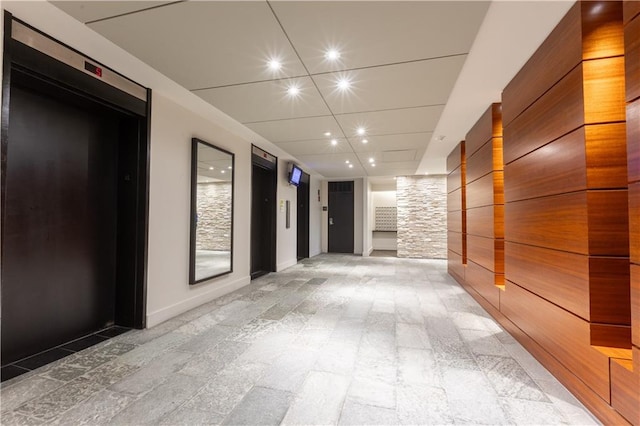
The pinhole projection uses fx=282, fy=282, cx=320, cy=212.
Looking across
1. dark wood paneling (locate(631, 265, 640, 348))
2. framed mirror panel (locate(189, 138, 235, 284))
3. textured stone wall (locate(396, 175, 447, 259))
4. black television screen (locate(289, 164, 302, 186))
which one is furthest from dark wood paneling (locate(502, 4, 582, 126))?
textured stone wall (locate(396, 175, 447, 259))

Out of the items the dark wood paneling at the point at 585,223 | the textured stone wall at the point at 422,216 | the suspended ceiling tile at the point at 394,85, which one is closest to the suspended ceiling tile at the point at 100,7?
the suspended ceiling tile at the point at 394,85

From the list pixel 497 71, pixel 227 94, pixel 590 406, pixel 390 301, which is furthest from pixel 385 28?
pixel 390 301

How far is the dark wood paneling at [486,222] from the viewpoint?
12.0 feet

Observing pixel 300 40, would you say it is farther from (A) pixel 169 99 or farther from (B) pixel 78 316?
(B) pixel 78 316

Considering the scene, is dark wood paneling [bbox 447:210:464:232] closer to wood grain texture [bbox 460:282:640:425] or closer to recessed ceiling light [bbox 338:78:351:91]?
wood grain texture [bbox 460:282:640:425]

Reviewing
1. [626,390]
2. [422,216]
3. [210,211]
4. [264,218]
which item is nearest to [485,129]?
[626,390]

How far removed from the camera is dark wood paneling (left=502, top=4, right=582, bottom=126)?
6.66 ft

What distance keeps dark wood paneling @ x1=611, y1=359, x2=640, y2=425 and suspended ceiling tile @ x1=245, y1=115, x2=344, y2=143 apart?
12.0ft

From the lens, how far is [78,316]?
2943mm

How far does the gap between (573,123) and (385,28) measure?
1.55 metres

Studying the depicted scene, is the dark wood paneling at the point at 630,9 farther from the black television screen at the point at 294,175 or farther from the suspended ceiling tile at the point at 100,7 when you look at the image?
the black television screen at the point at 294,175

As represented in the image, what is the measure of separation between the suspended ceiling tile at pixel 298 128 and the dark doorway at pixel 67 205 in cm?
175

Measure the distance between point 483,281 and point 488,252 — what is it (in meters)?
0.48

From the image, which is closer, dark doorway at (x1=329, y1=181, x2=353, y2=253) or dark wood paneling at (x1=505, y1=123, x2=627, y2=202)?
dark wood paneling at (x1=505, y1=123, x2=627, y2=202)
